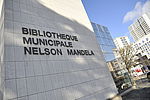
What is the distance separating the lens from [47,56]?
8.10 meters

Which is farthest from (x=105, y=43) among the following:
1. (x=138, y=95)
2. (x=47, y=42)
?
(x=47, y=42)

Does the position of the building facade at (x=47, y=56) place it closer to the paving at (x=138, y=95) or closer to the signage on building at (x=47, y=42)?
the signage on building at (x=47, y=42)

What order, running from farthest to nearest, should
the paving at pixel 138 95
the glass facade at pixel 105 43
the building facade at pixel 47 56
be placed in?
the glass facade at pixel 105 43
the paving at pixel 138 95
the building facade at pixel 47 56

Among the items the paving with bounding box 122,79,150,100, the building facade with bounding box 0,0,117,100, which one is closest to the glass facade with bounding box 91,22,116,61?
the paving with bounding box 122,79,150,100

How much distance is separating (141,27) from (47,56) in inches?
6747

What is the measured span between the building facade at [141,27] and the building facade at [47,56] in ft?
497

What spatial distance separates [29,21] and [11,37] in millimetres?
2298

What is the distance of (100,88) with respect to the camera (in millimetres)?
10328

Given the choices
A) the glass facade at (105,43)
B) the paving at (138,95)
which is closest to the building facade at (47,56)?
the paving at (138,95)

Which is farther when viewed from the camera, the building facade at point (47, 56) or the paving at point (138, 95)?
the paving at point (138, 95)

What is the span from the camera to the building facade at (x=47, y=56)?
629 cm

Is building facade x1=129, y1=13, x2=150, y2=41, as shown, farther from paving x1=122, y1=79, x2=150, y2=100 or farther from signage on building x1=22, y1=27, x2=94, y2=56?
signage on building x1=22, y1=27, x2=94, y2=56

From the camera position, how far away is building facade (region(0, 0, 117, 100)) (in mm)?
6289

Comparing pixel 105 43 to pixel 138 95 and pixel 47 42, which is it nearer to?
pixel 138 95
